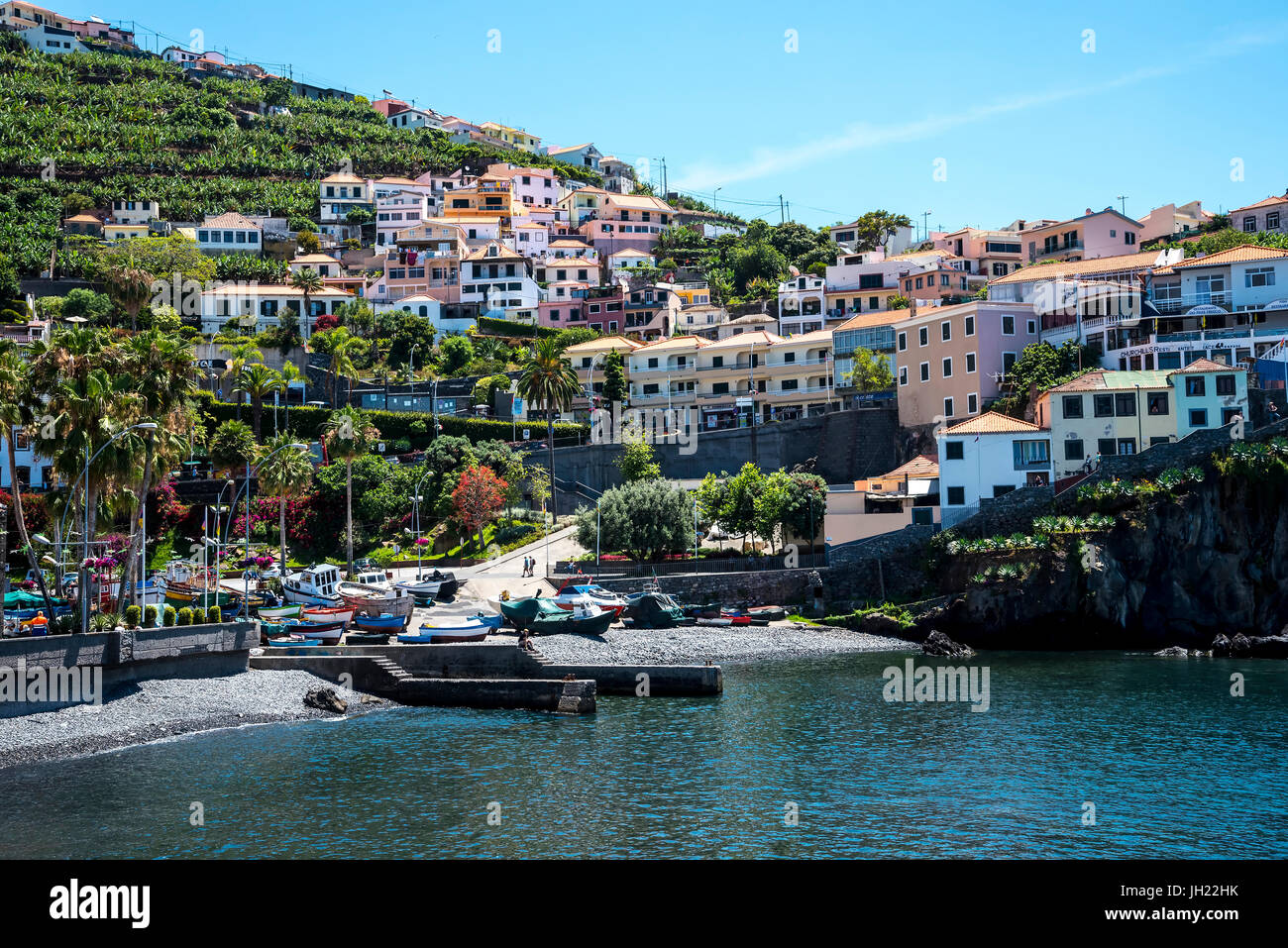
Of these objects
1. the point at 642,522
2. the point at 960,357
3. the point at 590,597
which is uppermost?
the point at 960,357

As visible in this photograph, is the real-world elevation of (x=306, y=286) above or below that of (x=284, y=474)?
above

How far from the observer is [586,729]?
42.8 meters

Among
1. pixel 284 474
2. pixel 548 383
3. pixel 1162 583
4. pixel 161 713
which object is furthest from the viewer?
pixel 548 383

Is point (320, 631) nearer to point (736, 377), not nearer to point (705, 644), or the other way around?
point (705, 644)

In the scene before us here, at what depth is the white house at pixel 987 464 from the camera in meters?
69.2

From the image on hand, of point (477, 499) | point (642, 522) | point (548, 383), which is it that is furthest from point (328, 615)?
point (548, 383)

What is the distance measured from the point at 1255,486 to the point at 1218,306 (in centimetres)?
2705

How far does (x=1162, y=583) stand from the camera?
60.7 m

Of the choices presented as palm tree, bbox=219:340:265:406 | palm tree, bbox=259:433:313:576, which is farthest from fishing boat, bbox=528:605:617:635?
palm tree, bbox=219:340:265:406

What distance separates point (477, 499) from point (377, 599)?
22.9 metres

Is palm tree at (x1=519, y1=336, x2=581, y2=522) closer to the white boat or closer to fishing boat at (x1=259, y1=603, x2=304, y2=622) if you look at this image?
the white boat

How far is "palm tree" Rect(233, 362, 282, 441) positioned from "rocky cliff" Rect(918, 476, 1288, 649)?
5559 cm

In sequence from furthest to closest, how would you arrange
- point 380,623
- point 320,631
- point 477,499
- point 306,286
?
point 306,286 < point 477,499 < point 380,623 < point 320,631

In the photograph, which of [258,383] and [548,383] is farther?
[258,383]
